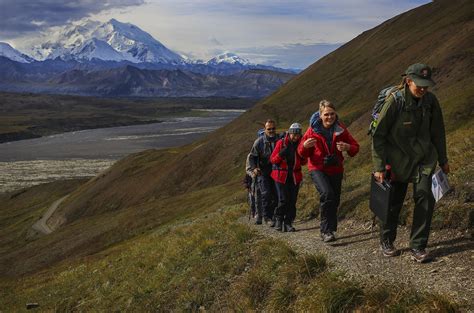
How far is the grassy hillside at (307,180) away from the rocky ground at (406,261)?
939 mm

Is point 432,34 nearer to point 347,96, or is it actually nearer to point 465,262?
point 347,96

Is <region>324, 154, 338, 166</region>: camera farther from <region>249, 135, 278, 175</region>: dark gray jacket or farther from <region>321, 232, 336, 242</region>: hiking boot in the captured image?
<region>249, 135, 278, 175</region>: dark gray jacket

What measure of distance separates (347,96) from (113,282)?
A: 9503 cm

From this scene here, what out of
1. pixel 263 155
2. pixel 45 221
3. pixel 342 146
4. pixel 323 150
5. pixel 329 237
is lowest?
pixel 45 221

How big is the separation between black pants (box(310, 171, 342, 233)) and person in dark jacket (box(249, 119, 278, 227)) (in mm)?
3617

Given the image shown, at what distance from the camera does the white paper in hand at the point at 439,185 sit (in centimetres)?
Answer: 847

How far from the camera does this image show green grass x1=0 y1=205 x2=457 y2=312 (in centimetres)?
768

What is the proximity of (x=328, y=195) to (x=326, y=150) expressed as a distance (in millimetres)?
1062

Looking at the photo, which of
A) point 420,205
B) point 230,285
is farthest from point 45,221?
point 420,205

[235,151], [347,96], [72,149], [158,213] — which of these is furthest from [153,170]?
[72,149]

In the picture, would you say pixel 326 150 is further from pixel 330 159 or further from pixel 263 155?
pixel 263 155

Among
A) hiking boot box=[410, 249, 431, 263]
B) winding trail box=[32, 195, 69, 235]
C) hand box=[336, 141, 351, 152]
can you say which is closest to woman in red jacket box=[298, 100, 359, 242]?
hand box=[336, 141, 351, 152]

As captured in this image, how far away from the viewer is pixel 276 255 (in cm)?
1048

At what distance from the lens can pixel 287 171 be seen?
46.0ft
